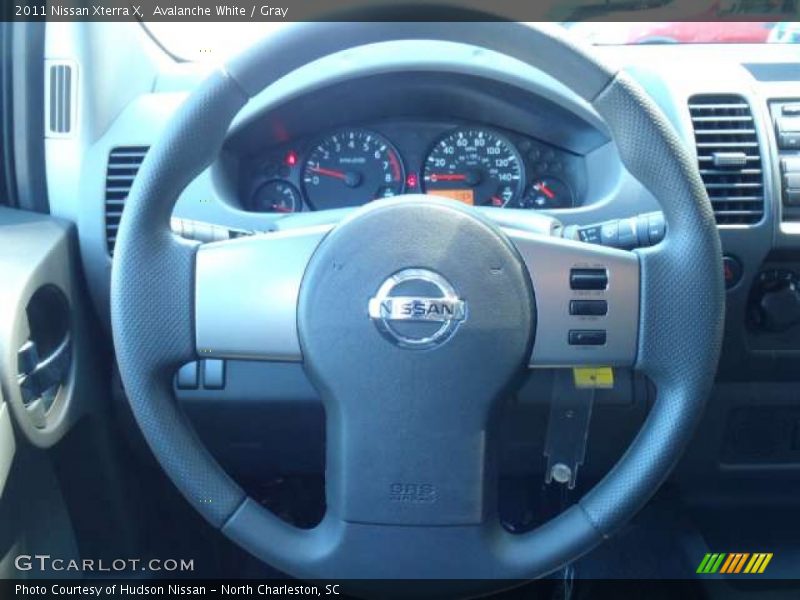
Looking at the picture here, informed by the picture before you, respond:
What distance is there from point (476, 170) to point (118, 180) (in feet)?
2.00

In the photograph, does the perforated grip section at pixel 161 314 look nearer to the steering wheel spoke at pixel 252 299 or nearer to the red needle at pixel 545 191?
the steering wheel spoke at pixel 252 299


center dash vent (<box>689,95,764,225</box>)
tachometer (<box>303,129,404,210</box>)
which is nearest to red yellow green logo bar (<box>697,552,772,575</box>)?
center dash vent (<box>689,95,764,225</box>)

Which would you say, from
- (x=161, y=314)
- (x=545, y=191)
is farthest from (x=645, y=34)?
(x=161, y=314)

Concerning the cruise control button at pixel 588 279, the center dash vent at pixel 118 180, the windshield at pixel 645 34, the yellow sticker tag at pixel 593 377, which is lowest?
the yellow sticker tag at pixel 593 377

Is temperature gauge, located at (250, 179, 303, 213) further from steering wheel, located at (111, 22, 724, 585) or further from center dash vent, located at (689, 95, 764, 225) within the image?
center dash vent, located at (689, 95, 764, 225)

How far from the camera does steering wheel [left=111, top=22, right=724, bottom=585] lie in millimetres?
1258

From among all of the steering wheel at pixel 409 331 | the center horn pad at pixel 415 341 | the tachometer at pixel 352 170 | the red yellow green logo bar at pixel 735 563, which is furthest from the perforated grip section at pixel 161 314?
the red yellow green logo bar at pixel 735 563

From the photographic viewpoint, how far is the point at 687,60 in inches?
72.2

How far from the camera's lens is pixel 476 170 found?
1835 millimetres

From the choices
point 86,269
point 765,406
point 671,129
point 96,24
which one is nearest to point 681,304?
point 671,129

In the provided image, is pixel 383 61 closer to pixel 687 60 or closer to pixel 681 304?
pixel 687 60

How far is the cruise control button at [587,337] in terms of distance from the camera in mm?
1304

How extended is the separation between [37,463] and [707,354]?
106 cm

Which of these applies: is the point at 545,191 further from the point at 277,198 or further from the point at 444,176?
the point at 277,198
